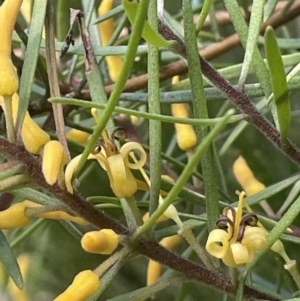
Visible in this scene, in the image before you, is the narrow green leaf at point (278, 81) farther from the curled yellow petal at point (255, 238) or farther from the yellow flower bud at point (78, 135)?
the yellow flower bud at point (78, 135)

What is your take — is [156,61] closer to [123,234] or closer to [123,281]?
[123,234]

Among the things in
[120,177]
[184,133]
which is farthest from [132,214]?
[184,133]

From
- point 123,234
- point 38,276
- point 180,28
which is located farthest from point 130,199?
point 38,276

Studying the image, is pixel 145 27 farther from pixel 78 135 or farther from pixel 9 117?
pixel 78 135

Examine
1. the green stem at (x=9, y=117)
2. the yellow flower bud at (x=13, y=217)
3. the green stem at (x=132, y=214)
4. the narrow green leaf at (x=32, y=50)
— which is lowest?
the green stem at (x=132, y=214)

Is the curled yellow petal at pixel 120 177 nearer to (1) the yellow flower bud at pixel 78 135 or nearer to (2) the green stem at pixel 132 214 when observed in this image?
(2) the green stem at pixel 132 214

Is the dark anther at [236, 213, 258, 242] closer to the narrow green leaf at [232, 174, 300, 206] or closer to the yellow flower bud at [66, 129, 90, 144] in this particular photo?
the narrow green leaf at [232, 174, 300, 206]

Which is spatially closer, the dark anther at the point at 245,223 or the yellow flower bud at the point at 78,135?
the dark anther at the point at 245,223

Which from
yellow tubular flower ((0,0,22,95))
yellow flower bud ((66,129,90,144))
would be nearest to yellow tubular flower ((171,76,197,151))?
yellow flower bud ((66,129,90,144))

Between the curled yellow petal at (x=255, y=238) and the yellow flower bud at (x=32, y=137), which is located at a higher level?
the yellow flower bud at (x=32, y=137)

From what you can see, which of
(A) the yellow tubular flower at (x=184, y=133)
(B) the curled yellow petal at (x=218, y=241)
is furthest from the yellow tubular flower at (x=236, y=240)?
(A) the yellow tubular flower at (x=184, y=133)

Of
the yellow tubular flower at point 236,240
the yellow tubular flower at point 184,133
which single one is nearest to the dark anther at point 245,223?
the yellow tubular flower at point 236,240
